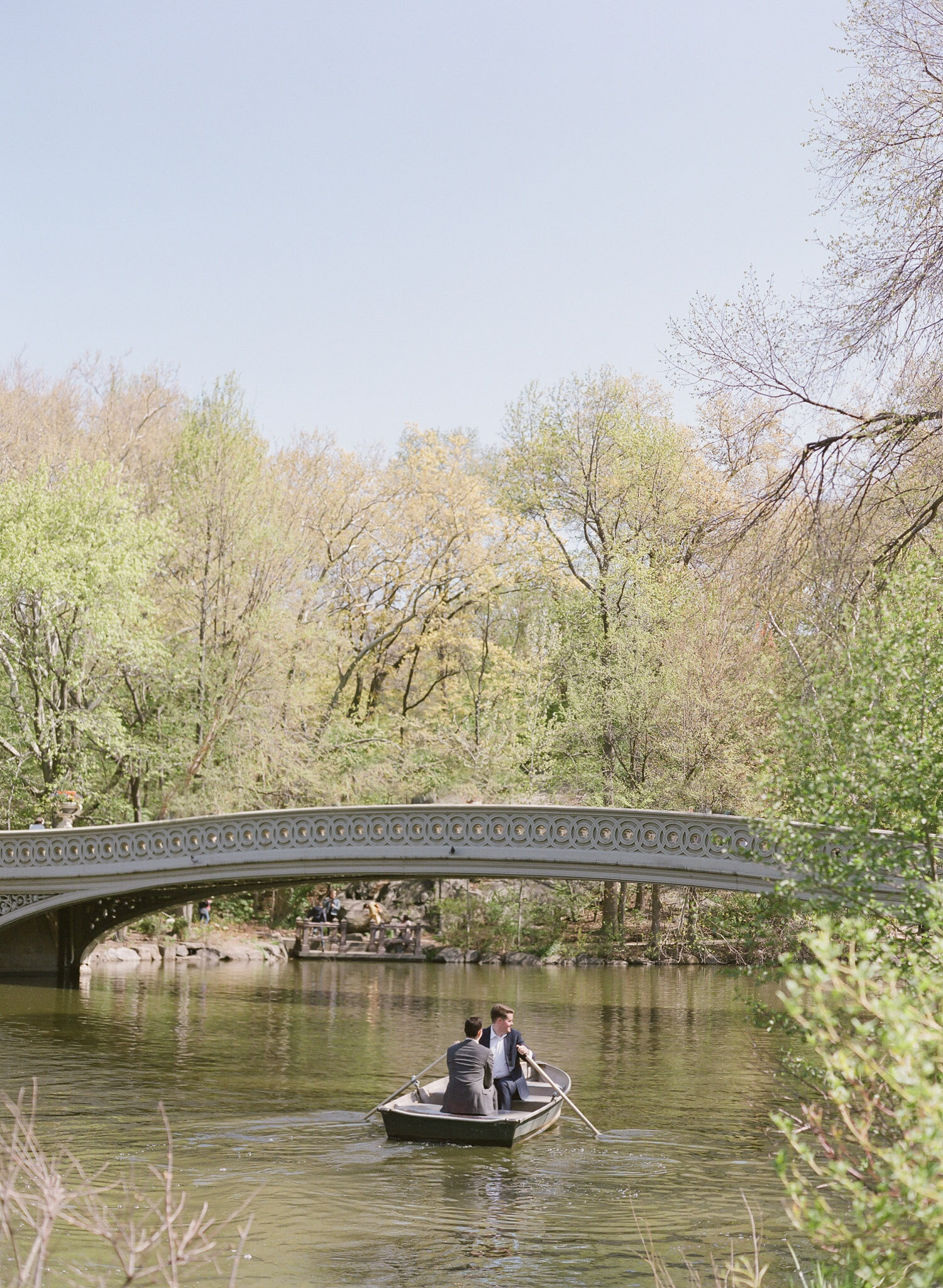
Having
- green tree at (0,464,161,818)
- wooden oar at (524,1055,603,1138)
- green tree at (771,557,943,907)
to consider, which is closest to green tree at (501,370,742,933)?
green tree at (0,464,161,818)

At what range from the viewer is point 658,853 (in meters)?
18.8

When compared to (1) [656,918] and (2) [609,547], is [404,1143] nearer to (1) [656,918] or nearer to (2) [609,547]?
(1) [656,918]

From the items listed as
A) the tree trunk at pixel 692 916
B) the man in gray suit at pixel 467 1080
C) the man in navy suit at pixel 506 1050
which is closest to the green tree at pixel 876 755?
the man in gray suit at pixel 467 1080

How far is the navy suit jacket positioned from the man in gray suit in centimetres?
84

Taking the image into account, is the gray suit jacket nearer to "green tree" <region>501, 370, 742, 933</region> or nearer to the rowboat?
the rowboat

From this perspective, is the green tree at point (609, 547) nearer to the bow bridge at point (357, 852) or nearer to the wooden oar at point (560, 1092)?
the bow bridge at point (357, 852)

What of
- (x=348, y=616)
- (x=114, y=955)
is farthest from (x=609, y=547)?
(x=114, y=955)

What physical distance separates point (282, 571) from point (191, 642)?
2.68m

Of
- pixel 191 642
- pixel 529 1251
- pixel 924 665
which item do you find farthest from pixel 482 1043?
pixel 191 642

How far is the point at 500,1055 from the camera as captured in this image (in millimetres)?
13508

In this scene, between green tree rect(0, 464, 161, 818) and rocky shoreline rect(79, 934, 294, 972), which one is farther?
rocky shoreline rect(79, 934, 294, 972)

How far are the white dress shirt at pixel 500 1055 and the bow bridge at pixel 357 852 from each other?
4631 millimetres

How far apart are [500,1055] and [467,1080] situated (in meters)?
1.03

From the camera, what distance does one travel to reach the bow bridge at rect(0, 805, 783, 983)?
18750 millimetres
